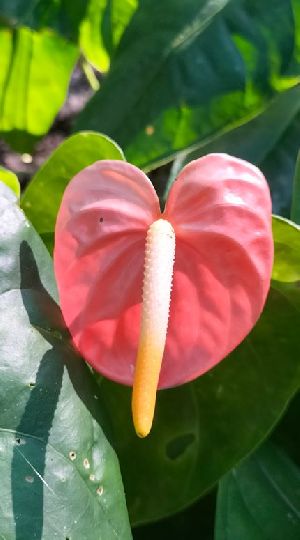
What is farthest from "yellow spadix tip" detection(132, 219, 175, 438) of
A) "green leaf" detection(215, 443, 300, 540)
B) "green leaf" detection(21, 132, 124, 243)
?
"green leaf" detection(215, 443, 300, 540)

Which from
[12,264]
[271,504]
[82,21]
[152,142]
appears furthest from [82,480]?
[82,21]

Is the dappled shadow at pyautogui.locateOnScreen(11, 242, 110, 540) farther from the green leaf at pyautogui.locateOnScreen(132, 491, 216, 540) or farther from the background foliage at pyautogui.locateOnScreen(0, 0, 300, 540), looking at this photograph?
the green leaf at pyautogui.locateOnScreen(132, 491, 216, 540)

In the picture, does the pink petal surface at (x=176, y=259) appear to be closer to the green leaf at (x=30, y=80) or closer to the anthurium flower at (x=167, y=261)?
the anthurium flower at (x=167, y=261)

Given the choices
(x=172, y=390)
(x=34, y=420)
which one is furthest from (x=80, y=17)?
(x=34, y=420)

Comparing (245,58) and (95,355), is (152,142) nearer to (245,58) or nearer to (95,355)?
(245,58)

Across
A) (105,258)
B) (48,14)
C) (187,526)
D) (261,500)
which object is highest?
(105,258)

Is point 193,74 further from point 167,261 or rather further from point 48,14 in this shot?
point 167,261
